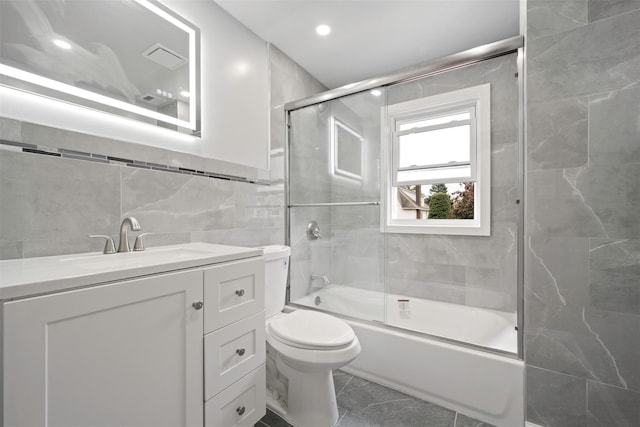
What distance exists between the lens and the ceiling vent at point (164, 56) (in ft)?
4.77

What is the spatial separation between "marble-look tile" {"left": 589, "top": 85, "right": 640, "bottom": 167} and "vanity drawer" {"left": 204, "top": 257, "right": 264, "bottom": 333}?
1.57 m

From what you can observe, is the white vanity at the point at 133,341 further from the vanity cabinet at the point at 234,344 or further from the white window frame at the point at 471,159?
the white window frame at the point at 471,159

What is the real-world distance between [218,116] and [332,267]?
145 centimetres

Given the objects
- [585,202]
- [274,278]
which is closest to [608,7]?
[585,202]

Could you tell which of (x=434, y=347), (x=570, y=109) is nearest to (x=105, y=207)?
(x=434, y=347)

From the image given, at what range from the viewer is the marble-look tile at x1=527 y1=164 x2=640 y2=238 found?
1.15m

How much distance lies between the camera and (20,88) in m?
1.06

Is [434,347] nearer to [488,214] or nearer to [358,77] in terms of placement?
[488,214]

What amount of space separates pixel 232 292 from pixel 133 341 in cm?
38

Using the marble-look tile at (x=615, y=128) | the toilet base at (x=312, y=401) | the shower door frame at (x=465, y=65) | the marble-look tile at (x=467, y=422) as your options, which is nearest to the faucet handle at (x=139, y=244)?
the toilet base at (x=312, y=401)

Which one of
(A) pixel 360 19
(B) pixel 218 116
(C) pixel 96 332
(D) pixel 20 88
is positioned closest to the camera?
(C) pixel 96 332

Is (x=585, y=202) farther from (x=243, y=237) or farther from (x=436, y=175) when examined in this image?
(x=243, y=237)

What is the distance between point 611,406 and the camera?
118 centimetres

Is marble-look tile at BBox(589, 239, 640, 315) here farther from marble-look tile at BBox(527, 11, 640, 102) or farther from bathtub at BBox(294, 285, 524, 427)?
marble-look tile at BBox(527, 11, 640, 102)
